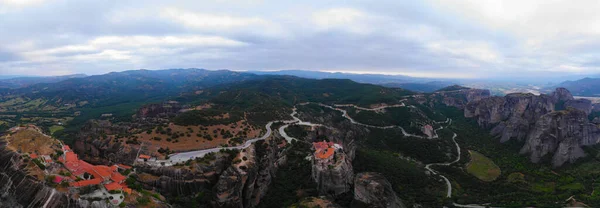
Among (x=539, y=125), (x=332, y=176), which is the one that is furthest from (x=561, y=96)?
(x=332, y=176)

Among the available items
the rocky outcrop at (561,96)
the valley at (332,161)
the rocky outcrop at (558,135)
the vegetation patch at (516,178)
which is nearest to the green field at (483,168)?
the valley at (332,161)

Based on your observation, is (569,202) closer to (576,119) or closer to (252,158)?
(576,119)

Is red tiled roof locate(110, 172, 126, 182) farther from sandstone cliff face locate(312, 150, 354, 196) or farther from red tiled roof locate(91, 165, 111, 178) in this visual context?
sandstone cliff face locate(312, 150, 354, 196)

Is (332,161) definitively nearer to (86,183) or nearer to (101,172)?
(101,172)

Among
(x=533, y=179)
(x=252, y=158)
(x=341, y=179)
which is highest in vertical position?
(x=252, y=158)

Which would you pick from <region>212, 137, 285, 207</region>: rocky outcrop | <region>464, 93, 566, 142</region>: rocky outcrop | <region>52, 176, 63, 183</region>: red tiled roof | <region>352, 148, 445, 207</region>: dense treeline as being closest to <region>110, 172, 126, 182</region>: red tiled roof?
<region>52, 176, 63, 183</region>: red tiled roof

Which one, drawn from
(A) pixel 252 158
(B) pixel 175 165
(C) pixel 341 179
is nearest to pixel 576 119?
(C) pixel 341 179

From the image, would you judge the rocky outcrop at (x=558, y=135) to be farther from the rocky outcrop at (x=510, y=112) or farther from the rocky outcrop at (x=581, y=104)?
the rocky outcrop at (x=581, y=104)
